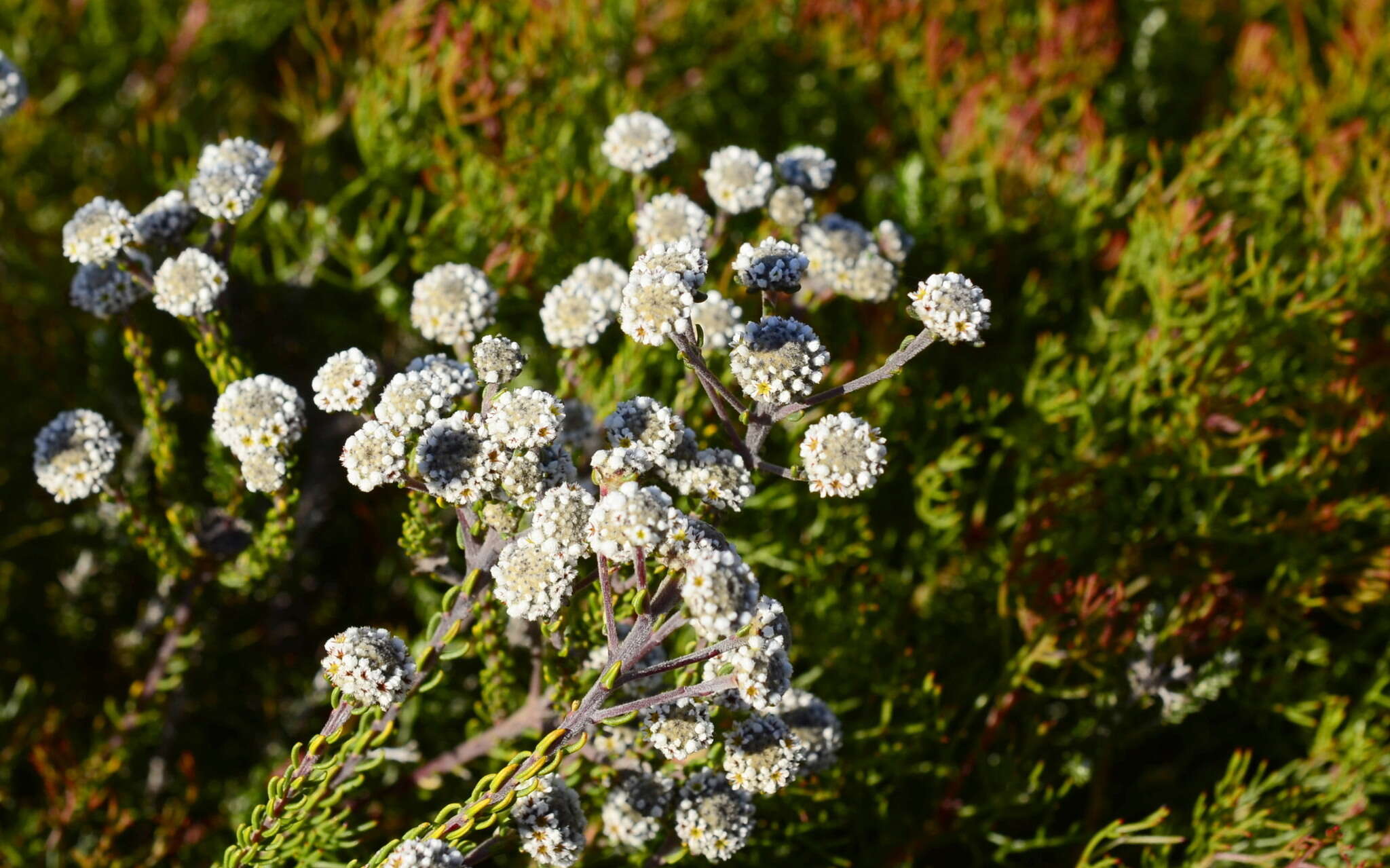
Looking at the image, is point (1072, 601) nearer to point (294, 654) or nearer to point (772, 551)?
point (772, 551)

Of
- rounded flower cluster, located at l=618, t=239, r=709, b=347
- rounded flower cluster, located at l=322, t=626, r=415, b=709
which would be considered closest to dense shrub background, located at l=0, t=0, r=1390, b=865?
rounded flower cluster, located at l=322, t=626, r=415, b=709

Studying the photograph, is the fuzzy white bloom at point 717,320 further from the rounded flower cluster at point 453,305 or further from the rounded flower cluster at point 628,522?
the rounded flower cluster at point 628,522

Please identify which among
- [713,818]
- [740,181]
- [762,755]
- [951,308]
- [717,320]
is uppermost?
[740,181]

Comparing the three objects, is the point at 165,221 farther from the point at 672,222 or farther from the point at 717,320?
the point at 717,320

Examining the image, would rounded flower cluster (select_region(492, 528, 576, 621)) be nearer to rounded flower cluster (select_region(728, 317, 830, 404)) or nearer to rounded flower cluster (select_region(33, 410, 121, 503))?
rounded flower cluster (select_region(728, 317, 830, 404))

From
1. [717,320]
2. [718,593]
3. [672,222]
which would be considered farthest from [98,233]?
[718,593]

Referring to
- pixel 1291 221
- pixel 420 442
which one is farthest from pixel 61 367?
pixel 1291 221

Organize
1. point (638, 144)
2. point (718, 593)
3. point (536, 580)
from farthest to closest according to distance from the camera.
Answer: point (638, 144), point (536, 580), point (718, 593)
